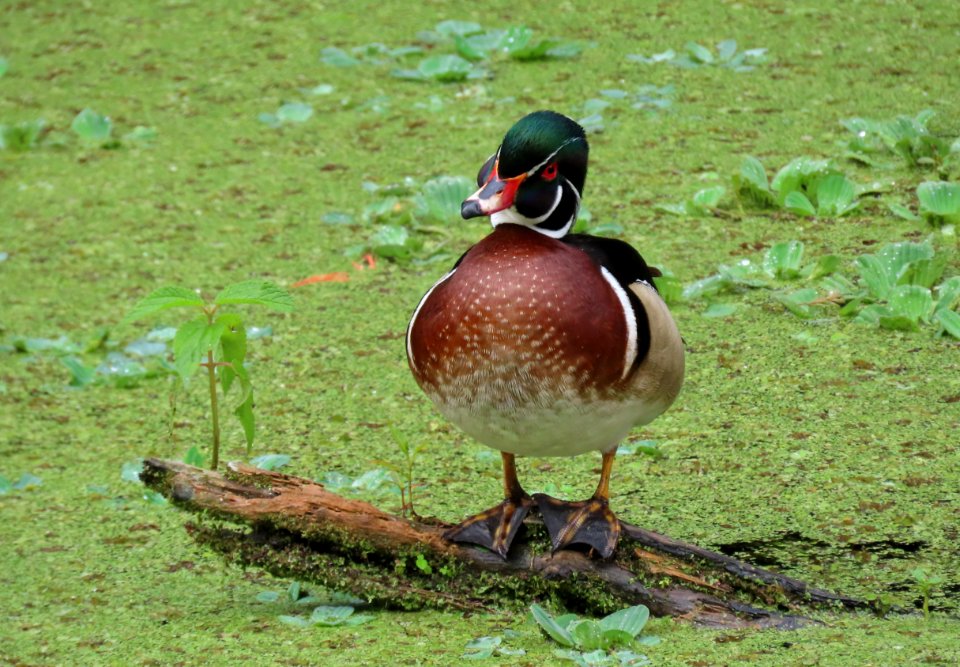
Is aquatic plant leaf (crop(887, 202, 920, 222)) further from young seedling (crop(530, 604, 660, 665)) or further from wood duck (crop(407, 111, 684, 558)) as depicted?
young seedling (crop(530, 604, 660, 665))

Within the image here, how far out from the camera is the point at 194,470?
244cm

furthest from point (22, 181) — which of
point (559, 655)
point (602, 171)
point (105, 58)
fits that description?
point (559, 655)

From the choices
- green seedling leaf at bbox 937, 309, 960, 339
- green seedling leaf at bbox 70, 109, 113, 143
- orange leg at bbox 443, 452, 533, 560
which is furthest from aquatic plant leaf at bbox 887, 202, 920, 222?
green seedling leaf at bbox 70, 109, 113, 143

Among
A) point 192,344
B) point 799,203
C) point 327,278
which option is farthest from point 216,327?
point 799,203

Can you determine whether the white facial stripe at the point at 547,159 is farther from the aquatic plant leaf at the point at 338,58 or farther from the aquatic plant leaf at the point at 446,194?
the aquatic plant leaf at the point at 338,58

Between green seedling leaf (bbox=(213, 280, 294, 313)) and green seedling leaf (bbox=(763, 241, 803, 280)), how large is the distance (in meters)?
1.59

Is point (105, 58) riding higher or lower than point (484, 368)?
lower

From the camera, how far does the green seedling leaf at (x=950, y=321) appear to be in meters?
3.29

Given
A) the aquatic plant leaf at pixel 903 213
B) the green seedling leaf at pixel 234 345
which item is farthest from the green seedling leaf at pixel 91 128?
the aquatic plant leaf at pixel 903 213

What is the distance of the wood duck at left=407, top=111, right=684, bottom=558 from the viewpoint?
2.22 meters

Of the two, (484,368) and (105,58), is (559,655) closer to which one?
(484,368)

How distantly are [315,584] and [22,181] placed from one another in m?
2.75

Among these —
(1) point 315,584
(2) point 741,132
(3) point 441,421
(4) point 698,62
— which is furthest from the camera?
(4) point 698,62

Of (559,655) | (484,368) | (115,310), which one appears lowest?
(115,310)
